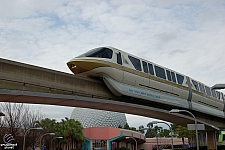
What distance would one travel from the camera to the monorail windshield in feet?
75.4

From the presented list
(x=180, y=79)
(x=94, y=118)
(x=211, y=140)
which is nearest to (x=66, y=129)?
(x=211, y=140)

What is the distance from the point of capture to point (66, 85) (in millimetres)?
21172

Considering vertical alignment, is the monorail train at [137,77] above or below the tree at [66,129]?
above

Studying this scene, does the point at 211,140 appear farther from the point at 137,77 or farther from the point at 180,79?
the point at 137,77

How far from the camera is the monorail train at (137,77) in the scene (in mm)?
22891

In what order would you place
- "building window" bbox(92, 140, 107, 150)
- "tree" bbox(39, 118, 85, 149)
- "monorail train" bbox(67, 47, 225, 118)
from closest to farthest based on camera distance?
1. "monorail train" bbox(67, 47, 225, 118)
2. "tree" bbox(39, 118, 85, 149)
3. "building window" bbox(92, 140, 107, 150)

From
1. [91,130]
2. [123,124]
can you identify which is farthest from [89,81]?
[123,124]

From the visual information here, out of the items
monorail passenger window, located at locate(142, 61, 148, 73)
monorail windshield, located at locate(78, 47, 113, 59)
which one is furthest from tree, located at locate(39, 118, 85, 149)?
monorail windshield, located at locate(78, 47, 113, 59)

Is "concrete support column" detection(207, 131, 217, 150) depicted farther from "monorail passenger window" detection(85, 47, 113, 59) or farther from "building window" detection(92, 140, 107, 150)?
"monorail passenger window" detection(85, 47, 113, 59)

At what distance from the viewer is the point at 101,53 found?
917 inches

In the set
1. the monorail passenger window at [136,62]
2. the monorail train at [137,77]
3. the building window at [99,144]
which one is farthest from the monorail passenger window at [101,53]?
the building window at [99,144]

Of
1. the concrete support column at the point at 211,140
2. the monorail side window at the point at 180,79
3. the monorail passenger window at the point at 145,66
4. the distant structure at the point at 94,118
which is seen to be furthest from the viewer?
the distant structure at the point at 94,118

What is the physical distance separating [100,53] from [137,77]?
15.4ft

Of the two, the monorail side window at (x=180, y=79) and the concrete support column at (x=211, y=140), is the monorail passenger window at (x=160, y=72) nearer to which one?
the monorail side window at (x=180, y=79)
